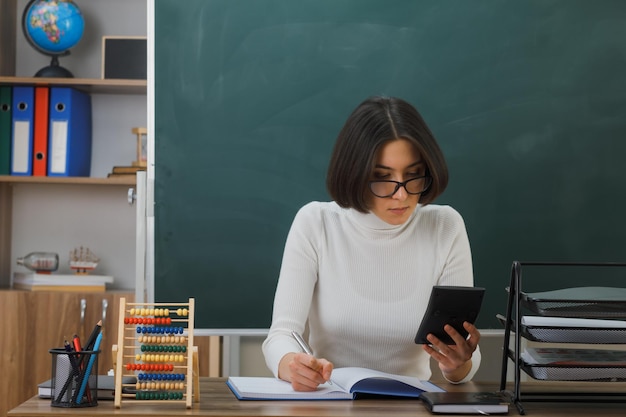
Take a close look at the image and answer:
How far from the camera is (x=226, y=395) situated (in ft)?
5.33

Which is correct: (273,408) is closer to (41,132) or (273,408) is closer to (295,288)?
(295,288)

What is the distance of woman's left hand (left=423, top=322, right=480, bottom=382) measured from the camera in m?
1.77

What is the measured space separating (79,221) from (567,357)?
2543 millimetres

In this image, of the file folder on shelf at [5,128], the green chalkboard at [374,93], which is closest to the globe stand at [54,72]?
the file folder on shelf at [5,128]

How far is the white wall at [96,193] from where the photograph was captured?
3.64 m

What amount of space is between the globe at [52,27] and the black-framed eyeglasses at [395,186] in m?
1.90

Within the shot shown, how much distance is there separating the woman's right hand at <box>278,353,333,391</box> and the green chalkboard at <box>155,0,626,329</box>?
1.16 m

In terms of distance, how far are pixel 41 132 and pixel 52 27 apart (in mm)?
424

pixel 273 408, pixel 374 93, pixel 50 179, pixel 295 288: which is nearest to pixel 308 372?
pixel 273 408

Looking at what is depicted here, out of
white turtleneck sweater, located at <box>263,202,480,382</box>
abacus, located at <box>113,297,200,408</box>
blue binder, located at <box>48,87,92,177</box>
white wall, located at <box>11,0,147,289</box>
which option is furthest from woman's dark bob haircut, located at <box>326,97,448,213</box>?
white wall, located at <box>11,0,147,289</box>

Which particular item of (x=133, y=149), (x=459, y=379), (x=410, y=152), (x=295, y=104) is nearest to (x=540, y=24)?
(x=295, y=104)

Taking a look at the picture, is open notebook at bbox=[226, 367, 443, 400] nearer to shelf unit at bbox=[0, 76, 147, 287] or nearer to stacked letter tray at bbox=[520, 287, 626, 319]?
stacked letter tray at bbox=[520, 287, 626, 319]

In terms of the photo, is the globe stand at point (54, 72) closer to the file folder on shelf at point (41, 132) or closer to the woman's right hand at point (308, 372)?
the file folder on shelf at point (41, 132)

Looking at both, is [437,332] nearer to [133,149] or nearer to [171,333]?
[171,333]
